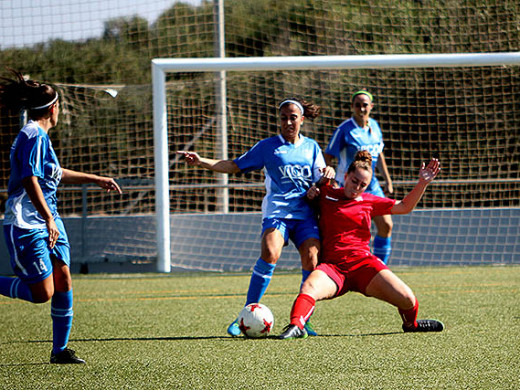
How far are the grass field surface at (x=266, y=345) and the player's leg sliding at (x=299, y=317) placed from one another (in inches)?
2.9

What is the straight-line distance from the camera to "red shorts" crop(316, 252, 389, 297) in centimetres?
483

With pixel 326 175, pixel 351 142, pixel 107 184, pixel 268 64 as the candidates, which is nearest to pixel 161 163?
pixel 268 64

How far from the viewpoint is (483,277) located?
28.2ft

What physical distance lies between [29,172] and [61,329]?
98cm

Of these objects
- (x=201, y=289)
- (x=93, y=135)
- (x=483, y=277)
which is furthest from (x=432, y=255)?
(x=93, y=135)

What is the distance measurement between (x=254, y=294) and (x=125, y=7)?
5928mm

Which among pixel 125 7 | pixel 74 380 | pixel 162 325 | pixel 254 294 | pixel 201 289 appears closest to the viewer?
pixel 74 380

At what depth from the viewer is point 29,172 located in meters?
3.90

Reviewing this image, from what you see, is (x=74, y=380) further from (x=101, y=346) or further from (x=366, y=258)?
(x=366, y=258)

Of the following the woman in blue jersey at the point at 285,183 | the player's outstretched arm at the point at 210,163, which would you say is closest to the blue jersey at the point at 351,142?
the woman in blue jersey at the point at 285,183

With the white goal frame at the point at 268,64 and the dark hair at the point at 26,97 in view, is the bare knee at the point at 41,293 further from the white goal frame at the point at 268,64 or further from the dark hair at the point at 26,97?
the white goal frame at the point at 268,64

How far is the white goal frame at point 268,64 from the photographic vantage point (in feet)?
27.3

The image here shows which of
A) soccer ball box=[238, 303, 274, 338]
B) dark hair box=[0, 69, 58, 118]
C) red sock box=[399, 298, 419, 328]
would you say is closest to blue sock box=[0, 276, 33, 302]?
dark hair box=[0, 69, 58, 118]

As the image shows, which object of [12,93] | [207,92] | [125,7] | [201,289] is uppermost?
[125,7]
